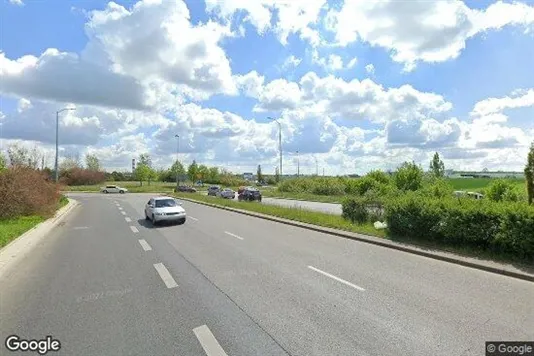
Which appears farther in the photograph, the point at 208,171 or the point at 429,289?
the point at 208,171

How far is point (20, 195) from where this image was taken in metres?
21.2

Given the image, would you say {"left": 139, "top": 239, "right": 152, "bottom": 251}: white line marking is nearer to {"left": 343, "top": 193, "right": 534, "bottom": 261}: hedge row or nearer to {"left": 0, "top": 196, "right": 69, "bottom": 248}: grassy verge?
{"left": 0, "top": 196, "right": 69, "bottom": 248}: grassy verge

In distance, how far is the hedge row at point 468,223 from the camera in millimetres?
9672

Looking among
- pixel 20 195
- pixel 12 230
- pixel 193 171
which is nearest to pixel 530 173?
pixel 12 230

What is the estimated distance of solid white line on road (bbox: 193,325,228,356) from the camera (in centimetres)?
492

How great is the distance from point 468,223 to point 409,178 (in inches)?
1338

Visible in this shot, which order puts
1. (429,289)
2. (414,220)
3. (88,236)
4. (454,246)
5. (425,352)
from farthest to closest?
(88,236) → (414,220) → (454,246) → (429,289) → (425,352)

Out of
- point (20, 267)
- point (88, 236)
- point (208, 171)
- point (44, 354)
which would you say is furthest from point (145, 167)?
point (44, 354)

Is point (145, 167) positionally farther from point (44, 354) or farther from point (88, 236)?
point (44, 354)

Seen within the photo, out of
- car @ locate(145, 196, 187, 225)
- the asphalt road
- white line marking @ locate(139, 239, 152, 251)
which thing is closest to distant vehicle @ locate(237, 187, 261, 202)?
car @ locate(145, 196, 187, 225)

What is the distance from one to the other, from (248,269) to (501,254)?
6590 millimetres

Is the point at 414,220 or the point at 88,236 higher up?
the point at 414,220

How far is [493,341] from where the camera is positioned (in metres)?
5.24

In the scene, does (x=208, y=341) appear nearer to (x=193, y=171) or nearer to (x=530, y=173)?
(x=530, y=173)
